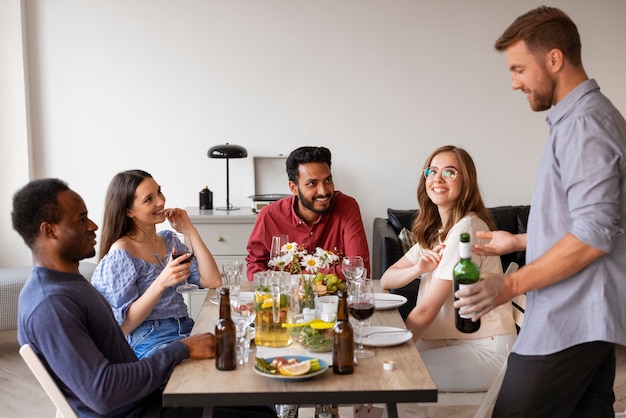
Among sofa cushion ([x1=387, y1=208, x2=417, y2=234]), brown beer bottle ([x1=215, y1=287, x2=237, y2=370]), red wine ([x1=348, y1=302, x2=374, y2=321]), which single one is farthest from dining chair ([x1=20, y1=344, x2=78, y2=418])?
sofa cushion ([x1=387, y1=208, x2=417, y2=234])

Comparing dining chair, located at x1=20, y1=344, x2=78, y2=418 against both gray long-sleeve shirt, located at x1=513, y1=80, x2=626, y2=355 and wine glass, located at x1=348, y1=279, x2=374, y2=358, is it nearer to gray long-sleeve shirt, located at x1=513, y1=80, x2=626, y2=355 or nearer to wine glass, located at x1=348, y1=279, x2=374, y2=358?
wine glass, located at x1=348, y1=279, x2=374, y2=358

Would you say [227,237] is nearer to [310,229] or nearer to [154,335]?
[310,229]

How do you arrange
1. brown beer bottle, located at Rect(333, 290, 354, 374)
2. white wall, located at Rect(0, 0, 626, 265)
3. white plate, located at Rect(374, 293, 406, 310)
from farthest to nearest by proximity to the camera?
1. white wall, located at Rect(0, 0, 626, 265)
2. white plate, located at Rect(374, 293, 406, 310)
3. brown beer bottle, located at Rect(333, 290, 354, 374)

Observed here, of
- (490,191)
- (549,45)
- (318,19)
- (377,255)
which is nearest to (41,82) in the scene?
(318,19)

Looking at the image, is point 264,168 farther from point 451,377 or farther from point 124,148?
point 451,377

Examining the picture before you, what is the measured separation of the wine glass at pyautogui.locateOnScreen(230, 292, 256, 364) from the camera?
207cm

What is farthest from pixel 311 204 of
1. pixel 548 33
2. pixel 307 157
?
pixel 548 33

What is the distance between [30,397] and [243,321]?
2234 millimetres

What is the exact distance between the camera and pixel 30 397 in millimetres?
3861

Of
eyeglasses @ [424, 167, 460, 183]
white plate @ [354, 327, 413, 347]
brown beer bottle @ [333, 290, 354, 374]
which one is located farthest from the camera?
eyeglasses @ [424, 167, 460, 183]

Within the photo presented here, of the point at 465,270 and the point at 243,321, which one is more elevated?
the point at 465,270

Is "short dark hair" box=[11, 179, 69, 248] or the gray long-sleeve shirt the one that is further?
"short dark hair" box=[11, 179, 69, 248]

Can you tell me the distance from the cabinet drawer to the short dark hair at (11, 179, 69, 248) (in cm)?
259

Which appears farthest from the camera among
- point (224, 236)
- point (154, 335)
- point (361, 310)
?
point (224, 236)
